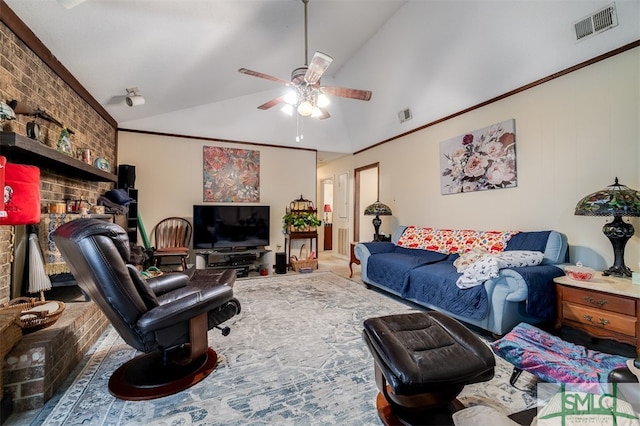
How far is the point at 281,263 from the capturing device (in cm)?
514

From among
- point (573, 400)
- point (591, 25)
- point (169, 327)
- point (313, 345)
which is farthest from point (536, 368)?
point (591, 25)

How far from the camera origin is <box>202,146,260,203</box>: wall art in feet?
17.0

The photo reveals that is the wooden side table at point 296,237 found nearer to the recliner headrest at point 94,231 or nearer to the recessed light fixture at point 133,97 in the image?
the recessed light fixture at point 133,97

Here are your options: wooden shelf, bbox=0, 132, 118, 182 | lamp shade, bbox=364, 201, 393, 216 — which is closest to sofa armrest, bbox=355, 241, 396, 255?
lamp shade, bbox=364, 201, 393, 216

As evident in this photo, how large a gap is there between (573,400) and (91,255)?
2.04 meters

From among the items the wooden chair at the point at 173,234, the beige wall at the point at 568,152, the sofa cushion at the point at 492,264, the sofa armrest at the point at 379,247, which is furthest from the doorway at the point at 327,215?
the sofa cushion at the point at 492,264

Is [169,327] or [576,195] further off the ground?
[576,195]

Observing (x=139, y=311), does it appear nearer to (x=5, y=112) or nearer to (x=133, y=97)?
(x=5, y=112)

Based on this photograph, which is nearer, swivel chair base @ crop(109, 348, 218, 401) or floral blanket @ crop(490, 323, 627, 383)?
floral blanket @ crop(490, 323, 627, 383)

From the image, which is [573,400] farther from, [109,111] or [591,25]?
[109,111]

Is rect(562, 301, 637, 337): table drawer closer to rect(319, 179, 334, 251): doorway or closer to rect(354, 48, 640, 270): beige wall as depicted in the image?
rect(354, 48, 640, 270): beige wall

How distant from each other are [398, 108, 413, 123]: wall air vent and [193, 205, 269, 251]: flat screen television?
2.83 m

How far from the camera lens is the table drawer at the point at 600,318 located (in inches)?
73.6

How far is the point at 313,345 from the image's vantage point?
2336 millimetres
